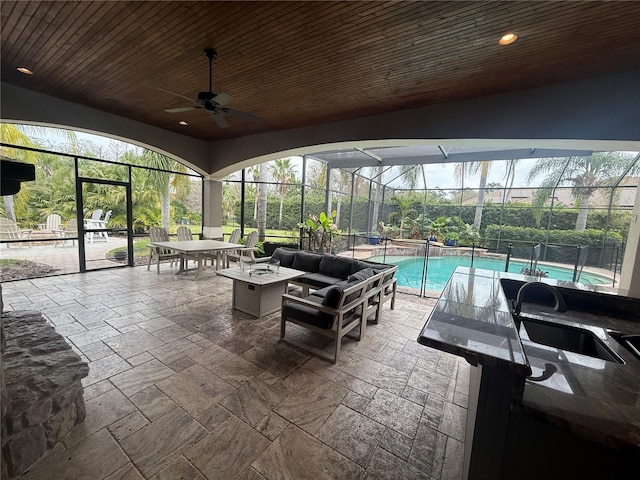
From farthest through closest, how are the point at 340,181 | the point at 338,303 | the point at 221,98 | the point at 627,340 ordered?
the point at 340,181 → the point at 221,98 → the point at 338,303 → the point at 627,340

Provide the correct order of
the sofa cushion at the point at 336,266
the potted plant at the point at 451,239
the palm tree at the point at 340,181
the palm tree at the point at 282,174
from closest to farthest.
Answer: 1. the sofa cushion at the point at 336,266
2. the palm tree at the point at 282,174
3. the palm tree at the point at 340,181
4. the potted plant at the point at 451,239

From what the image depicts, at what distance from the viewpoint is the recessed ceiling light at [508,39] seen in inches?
99.3

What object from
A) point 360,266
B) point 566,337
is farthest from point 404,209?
point 566,337

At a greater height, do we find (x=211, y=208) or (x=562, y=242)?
(x=211, y=208)

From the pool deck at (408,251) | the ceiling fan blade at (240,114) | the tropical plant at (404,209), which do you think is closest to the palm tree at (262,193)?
the pool deck at (408,251)

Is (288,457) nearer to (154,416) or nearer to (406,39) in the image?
(154,416)

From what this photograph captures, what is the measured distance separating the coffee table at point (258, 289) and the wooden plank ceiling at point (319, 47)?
2.79 metres

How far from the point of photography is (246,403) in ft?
7.21

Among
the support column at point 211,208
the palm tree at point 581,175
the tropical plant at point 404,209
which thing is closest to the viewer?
the support column at point 211,208

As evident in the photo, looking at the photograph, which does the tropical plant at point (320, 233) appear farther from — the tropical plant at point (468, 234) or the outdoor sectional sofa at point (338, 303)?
the tropical plant at point (468, 234)

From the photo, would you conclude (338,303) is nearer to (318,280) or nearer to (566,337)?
(318,280)

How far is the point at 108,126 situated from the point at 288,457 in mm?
6637

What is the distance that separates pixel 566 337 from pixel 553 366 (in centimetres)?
79

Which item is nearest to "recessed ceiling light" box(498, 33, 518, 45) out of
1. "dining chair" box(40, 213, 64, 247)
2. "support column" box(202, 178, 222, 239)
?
"support column" box(202, 178, 222, 239)
